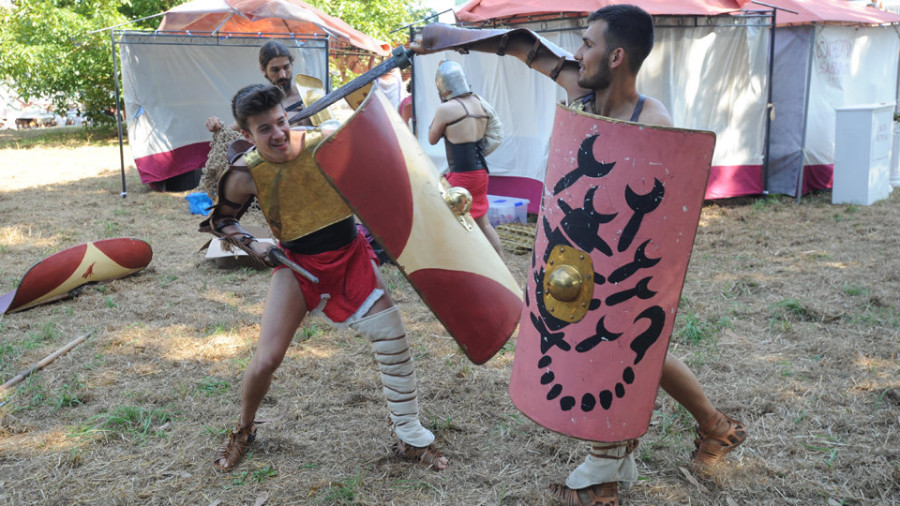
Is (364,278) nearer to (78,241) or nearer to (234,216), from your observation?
(234,216)

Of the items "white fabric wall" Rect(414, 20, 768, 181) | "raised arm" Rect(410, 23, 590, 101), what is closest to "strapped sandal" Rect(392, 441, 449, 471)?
"raised arm" Rect(410, 23, 590, 101)

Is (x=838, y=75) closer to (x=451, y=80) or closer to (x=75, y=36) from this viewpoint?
(x=451, y=80)

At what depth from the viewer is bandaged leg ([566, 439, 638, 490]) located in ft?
7.14

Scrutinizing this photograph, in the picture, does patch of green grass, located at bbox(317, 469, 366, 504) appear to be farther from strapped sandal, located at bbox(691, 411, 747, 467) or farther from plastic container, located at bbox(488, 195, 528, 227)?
plastic container, located at bbox(488, 195, 528, 227)

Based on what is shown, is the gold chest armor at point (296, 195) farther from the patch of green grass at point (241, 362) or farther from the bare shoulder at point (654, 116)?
the patch of green grass at point (241, 362)

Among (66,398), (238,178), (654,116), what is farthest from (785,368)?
(66,398)

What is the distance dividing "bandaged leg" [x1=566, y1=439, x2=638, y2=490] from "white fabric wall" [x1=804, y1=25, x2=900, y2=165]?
279 inches

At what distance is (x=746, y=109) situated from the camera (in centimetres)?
788

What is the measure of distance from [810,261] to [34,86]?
15.0 m

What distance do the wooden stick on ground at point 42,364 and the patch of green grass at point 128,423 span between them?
2.04ft

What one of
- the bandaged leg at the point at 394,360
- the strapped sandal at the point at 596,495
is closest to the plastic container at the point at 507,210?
the bandaged leg at the point at 394,360

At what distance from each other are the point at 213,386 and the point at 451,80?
255cm

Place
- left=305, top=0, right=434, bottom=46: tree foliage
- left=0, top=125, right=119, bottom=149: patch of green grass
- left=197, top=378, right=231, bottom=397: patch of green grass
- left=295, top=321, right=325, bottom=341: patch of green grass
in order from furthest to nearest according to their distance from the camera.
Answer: left=0, top=125, right=119, bottom=149: patch of green grass
left=305, top=0, right=434, bottom=46: tree foliage
left=295, top=321, right=325, bottom=341: patch of green grass
left=197, top=378, right=231, bottom=397: patch of green grass

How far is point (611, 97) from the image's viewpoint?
6.84ft
